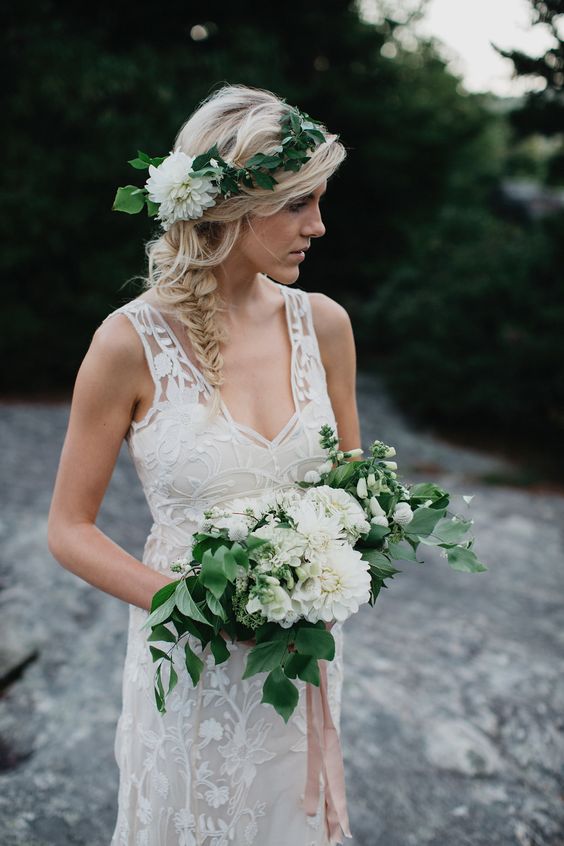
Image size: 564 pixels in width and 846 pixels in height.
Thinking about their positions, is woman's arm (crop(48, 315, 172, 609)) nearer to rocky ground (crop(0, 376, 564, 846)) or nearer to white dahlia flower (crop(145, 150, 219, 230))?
white dahlia flower (crop(145, 150, 219, 230))

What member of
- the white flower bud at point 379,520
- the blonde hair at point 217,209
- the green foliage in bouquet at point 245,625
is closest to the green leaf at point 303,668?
the green foliage in bouquet at point 245,625

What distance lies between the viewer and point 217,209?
216 centimetres

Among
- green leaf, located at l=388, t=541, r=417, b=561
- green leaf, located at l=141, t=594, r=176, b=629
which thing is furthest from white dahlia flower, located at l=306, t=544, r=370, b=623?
green leaf, located at l=141, t=594, r=176, b=629

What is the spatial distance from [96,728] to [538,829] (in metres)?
2.18

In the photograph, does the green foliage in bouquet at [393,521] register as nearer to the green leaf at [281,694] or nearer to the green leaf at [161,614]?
the green leaf at [281,694]

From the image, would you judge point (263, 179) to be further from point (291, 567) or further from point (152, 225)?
point (152, 225)

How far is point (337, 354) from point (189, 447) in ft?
2.31

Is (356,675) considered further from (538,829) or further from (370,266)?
(370,266)

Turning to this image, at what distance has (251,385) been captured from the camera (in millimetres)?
2258

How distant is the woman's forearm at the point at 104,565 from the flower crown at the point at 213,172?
0.92 m

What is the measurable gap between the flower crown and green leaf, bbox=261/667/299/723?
1268 mm

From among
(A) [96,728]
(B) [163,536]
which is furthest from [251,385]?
(A) [96,728]

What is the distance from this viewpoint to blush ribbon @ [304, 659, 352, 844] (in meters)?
2.05

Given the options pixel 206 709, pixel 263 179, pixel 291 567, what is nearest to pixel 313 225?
pixel 263 179
